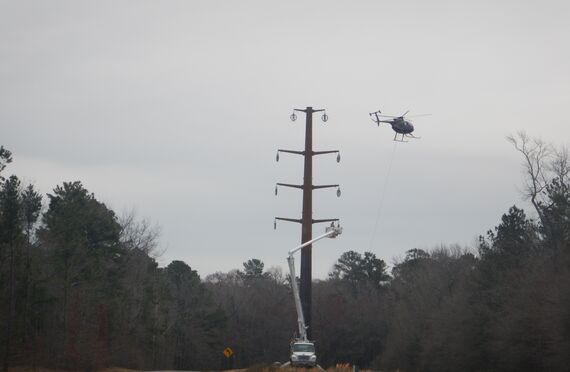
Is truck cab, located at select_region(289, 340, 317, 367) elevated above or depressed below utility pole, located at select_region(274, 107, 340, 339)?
below

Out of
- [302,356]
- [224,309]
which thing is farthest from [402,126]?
[224,309]

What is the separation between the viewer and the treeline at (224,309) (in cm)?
5353

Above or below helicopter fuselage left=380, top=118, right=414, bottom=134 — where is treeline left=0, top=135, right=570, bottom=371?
below

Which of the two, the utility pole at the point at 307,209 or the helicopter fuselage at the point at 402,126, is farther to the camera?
the utility pole at the point at 307,209

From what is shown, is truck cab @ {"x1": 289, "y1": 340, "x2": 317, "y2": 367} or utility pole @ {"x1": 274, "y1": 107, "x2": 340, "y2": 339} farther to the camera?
utility pole @ {"x1": 274, "y1": 107, "x2": 340, "y2": 339}

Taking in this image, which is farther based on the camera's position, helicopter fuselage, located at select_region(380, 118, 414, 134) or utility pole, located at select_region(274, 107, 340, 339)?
utility pole, located at select_region(274, 107, 340, 339)

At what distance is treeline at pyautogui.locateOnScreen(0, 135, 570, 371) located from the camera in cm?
5353

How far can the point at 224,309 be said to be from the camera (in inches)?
4481

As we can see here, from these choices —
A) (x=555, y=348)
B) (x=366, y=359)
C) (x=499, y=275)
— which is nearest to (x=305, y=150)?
(x=499, y=275)

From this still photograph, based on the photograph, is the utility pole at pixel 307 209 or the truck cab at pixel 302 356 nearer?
the truck cab at pixel 302 356

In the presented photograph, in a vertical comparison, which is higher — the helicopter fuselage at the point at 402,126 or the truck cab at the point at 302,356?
the helicopter fuselage at the point at 402,126

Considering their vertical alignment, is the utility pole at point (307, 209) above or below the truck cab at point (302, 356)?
above

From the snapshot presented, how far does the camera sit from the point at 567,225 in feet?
190

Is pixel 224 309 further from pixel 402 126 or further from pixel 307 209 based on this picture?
pixel 402 126
